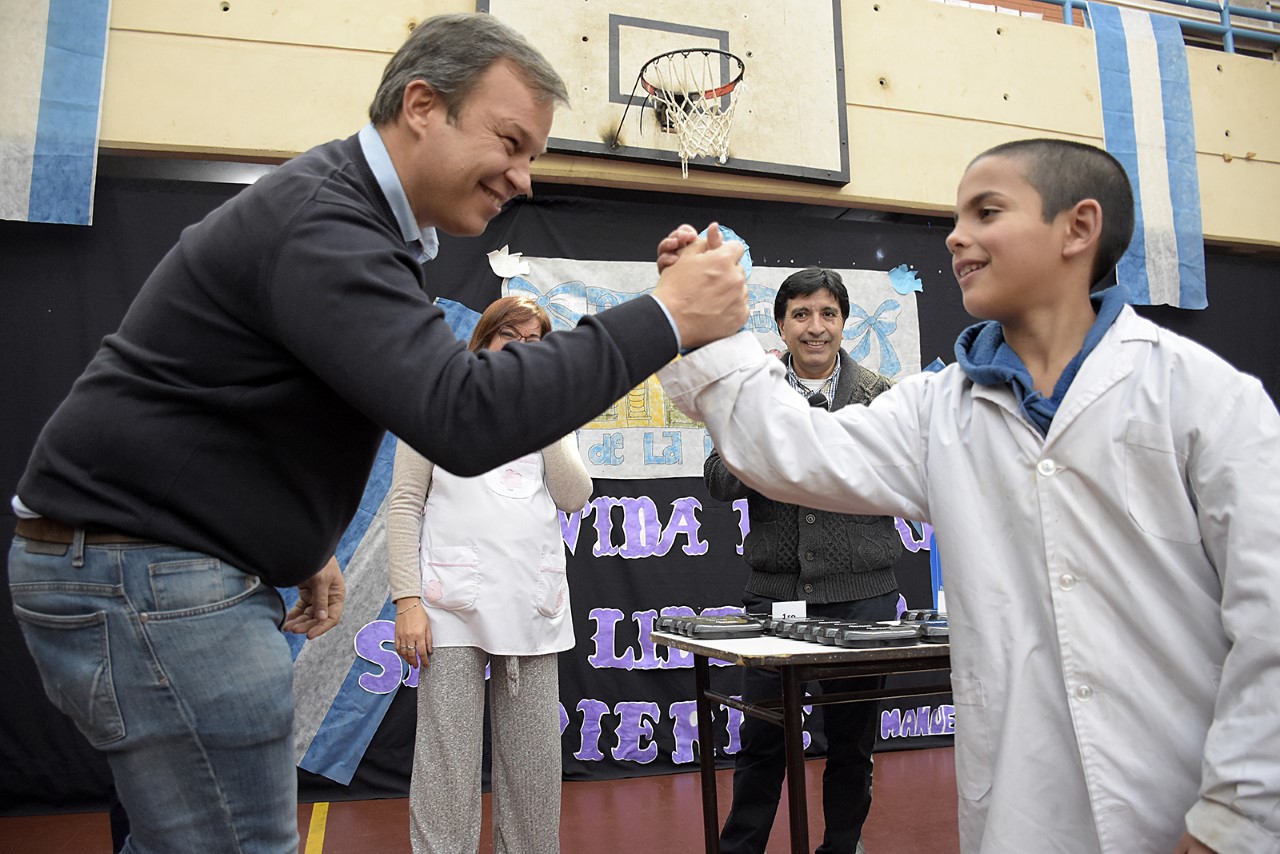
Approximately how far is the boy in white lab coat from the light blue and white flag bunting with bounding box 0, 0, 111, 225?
151 inches

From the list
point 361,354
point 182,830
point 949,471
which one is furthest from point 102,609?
point 949,471

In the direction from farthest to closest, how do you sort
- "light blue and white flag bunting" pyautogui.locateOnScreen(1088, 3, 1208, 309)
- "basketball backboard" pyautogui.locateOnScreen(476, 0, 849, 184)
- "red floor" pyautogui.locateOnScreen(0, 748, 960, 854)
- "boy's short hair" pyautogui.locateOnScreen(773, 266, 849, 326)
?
1. "light blue and white flag bunting" pyautogui.locateOnScreen(1088, 3, 1208, 309)
2. "basketball backboard" pyautogui.locateOnScreen(476, 0, 849, 184)
3. "red floor" pyautogui.locateOnScreen(0, 748, 960, 854)
4. "boy's short hair" pyautogui.locateOnScreen(773, 266, 849, 326)

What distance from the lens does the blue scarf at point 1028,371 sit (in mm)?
1296

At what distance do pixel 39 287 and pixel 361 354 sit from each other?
3.98 metres

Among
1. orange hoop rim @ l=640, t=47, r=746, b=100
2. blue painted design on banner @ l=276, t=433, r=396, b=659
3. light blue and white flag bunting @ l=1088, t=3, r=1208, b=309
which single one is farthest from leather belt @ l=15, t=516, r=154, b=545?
light blue and white flag bunting @ l=1088, t=3, r=1208, b=309

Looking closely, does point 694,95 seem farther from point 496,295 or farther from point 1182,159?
point 1182,159

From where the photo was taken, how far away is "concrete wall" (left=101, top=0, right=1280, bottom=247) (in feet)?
14.2

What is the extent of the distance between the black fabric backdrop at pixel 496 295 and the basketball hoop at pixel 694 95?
1.39ft

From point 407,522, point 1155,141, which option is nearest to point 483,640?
point 407,522

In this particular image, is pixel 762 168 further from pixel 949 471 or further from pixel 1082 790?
pixel 1082 790

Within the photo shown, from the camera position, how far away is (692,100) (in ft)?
15.4

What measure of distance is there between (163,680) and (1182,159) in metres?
6.47

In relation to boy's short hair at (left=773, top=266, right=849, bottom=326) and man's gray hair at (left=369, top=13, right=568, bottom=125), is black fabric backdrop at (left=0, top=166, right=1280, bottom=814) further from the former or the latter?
man's gray hair at (left=369, top=13, right=568, bottom=125)

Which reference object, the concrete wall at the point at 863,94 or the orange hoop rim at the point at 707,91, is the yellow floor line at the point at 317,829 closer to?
the concrete wall at the point at 863,94
